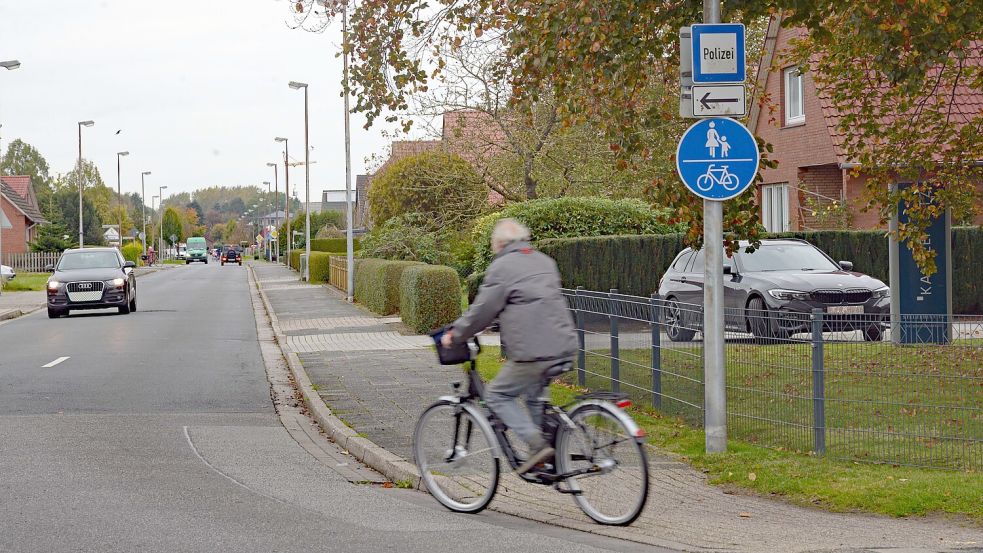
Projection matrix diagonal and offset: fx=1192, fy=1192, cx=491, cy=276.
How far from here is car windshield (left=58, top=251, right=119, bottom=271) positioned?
28672 millimetres

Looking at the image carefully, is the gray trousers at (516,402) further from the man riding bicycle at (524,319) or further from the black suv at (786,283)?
the black suv at (786,283)

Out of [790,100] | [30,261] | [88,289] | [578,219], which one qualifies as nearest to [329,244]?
[30,261]

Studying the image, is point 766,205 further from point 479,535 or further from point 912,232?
point 479,535

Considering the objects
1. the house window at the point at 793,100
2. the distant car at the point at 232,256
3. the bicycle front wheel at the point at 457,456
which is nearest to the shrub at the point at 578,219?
the house window at the point at 793,100

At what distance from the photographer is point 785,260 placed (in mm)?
17719

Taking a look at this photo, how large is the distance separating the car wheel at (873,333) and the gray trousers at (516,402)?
247cm

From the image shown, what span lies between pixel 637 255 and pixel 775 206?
755 cm

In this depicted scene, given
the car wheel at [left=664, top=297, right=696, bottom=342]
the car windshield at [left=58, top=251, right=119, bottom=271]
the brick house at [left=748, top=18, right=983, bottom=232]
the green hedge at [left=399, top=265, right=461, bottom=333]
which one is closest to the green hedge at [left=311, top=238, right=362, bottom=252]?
the car windshield at [left=58, top=251, right=119, bottom=271]

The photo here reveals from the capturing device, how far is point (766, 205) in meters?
30.9

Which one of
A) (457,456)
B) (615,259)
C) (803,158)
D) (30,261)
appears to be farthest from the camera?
(30,261)

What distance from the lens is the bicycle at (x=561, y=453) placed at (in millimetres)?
6539

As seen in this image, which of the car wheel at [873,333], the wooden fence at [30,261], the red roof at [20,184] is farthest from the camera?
the red roof at [20,184]

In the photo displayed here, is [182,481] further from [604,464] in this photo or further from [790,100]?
[790,100]

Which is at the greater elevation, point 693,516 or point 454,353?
point 454,353
